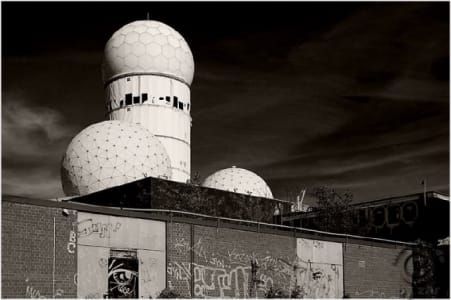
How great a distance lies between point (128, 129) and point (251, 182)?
491 inches

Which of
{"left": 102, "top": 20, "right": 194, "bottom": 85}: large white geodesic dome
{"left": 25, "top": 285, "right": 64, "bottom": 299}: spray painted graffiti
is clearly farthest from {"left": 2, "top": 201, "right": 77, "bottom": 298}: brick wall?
{"left": 102, "top": 20, "right": 194, "bottom": 85}: large white geodesic dome

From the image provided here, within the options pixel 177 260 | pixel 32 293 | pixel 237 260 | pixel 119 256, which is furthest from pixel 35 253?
pixel 237 260

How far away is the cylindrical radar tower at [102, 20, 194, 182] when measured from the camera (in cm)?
4478

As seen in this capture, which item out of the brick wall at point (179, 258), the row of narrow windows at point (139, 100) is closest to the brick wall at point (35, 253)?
the brick wall at point (179, 258)

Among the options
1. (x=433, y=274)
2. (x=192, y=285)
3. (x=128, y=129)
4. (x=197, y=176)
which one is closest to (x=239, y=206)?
(x=197, y=176)

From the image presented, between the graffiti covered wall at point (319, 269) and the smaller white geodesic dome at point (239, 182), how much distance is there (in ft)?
54.9

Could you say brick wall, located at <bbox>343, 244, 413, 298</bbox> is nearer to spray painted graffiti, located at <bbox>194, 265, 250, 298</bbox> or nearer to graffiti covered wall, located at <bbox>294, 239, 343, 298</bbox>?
graffiti covered wall, located at <bbox>294, 239, 343, 298</bbox>

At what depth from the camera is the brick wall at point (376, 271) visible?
31250 mm

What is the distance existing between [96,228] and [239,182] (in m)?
26.6

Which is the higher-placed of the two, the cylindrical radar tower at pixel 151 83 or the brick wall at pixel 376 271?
the cylindrical radar tower at pixel 151 83

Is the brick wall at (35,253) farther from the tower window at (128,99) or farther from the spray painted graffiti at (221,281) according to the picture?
the tower window at (128,99)

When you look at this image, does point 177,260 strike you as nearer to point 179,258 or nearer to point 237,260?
point 179,258

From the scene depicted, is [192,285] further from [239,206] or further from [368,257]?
[239,206]

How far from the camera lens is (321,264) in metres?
30.0
